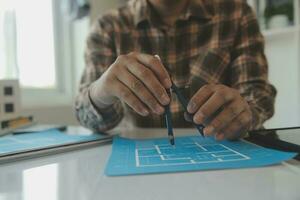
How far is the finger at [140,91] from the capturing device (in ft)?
1.62

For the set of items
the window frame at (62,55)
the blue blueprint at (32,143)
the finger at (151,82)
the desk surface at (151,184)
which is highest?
the window frame at (62,55)

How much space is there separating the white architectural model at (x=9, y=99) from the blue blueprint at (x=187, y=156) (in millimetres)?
511

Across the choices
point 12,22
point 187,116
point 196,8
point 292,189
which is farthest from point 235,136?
point 12,22

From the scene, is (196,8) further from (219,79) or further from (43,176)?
(43,176)

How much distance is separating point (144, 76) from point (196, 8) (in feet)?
1.75

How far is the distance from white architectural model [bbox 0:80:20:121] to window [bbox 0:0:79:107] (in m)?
0.41

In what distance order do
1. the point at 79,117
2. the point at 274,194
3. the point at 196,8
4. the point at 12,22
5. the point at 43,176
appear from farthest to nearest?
1. the point at 12,22
2. the point at 196,8
3. the point at 79,117
4. the point at 43,176
5. the point at 274,194

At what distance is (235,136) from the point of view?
54 centimetres

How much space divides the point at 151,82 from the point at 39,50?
4.26 feet

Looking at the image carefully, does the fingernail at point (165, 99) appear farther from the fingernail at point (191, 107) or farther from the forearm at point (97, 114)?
the forearm at point (97, 114)

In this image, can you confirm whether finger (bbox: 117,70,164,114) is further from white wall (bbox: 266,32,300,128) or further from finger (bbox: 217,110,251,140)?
white wall (bbox: 266,32,300,128)

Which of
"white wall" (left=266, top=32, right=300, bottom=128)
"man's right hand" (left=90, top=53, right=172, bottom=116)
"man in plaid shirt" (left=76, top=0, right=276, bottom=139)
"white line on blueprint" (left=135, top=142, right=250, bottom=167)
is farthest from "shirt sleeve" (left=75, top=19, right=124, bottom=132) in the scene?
"white wall" (left=266, top=32, right=300, bottom=128)

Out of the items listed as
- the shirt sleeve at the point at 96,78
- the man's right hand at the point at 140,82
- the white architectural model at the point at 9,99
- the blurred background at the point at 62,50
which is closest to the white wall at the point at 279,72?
the blurred background at the point at 62,50

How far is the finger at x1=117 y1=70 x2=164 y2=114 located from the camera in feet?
1.62
